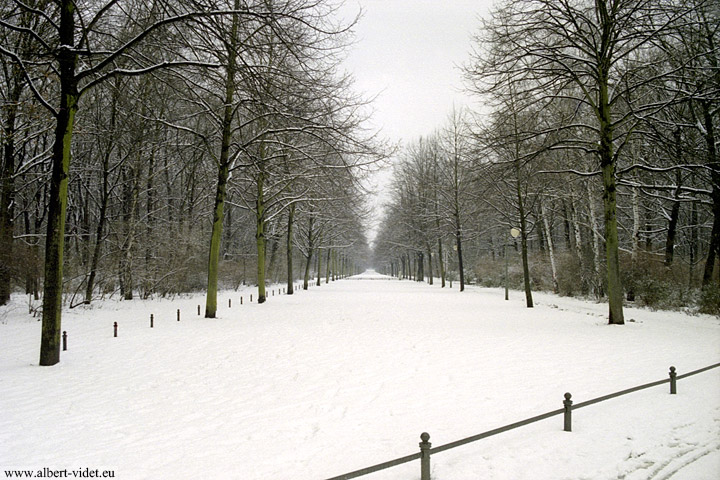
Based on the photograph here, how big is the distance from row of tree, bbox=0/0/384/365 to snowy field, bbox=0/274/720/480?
8.09ft

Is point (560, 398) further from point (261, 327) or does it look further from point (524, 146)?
point (524, 146)

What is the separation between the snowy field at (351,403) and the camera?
13.6ft

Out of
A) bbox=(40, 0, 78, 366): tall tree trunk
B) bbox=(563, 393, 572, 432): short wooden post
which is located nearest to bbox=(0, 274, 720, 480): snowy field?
bbox=(563, 393, 572, 432): short wooden post

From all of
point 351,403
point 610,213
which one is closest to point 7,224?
point 351,403

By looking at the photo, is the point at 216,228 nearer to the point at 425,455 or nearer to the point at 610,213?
the point at 425,455

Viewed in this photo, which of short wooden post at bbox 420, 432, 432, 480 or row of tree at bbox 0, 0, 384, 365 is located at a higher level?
row of tree at bbox 0, 0, 384, 365

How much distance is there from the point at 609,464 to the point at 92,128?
23245mm

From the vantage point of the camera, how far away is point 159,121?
13.0m

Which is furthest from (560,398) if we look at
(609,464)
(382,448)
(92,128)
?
(92,128)

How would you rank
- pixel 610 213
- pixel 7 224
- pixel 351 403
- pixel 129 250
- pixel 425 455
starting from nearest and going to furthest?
Answer: pixel 425 455, pixel 351 403, pixel 610 213, pixel 7 224, pixel 129 250

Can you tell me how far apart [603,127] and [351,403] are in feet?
39.7

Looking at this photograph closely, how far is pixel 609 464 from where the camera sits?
403cm

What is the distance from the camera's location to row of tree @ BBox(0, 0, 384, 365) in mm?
7914

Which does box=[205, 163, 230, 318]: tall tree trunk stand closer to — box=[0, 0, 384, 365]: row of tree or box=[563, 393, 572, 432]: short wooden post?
box=[0, 0, 384, 365]: row of tree
